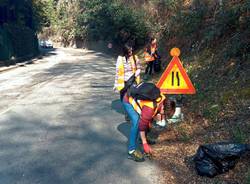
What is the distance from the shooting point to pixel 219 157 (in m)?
4.71

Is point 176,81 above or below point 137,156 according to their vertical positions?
above

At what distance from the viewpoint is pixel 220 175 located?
482cm

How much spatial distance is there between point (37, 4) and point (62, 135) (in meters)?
38.1

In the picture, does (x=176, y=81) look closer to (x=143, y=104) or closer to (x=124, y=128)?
(x=143, y=104)

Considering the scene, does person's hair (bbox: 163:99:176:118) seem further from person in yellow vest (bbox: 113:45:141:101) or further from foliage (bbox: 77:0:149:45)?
foliage (bbox: 77:0:149:45)

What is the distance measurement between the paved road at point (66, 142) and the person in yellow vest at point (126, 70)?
3.23ft

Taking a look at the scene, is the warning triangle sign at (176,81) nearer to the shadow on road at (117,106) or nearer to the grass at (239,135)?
the grass at (239,135)

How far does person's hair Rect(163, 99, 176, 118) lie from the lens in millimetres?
7106

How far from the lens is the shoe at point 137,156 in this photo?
224 inches

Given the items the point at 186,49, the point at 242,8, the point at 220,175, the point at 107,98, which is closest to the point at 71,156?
the point at 220,175

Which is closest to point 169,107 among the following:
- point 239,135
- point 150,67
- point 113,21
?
point 239,135

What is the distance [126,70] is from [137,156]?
2.30 meters

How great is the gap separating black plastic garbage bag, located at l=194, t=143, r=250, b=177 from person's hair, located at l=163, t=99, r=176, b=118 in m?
2.26

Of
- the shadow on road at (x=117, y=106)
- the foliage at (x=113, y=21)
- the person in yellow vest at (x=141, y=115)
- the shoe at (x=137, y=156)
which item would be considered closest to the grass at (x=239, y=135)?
the person in yellow vest at (x=141, y=115)
